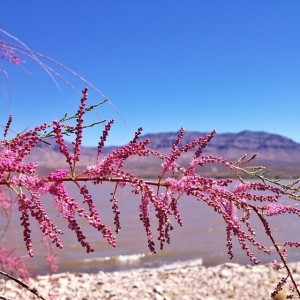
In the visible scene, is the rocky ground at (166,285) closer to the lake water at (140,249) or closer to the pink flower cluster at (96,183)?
the lake water at (140,249)

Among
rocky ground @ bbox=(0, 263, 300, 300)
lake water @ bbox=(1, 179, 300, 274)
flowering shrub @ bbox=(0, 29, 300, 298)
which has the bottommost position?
rocky ground @ bbox=(0, 263, 300, 300)

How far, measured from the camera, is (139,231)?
115 ft

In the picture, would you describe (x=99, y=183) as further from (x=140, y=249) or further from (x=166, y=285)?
(x=140, y=249)

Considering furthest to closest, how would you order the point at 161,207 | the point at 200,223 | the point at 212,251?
the point at 200,223 < the point at 212,251 < the point at 161,207

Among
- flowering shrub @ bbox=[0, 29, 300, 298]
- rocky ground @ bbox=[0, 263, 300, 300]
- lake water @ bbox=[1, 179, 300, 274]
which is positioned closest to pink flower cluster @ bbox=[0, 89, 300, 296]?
flowering shrub @ bbox=[0, 29, 300, 298]

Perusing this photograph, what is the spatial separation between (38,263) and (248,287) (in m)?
10.2

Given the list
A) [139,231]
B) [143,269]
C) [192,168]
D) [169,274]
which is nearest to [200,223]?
[139,231]

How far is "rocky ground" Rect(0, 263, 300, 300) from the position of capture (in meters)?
15.5

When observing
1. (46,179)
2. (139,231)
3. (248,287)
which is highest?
(139,231)

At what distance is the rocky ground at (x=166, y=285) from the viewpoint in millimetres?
15523

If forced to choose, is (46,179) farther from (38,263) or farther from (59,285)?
(38,263)

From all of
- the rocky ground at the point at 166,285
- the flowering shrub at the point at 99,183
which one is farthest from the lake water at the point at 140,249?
the flowering shrub at the point at 99,183

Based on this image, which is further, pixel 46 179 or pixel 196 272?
pixel 196 272

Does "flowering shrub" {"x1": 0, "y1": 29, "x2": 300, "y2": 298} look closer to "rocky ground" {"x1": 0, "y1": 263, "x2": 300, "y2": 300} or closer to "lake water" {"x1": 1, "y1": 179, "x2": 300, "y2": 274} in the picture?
"rocky ground" {"x1": 0, "y1": 263, "x2": 300, "y2": 300}
